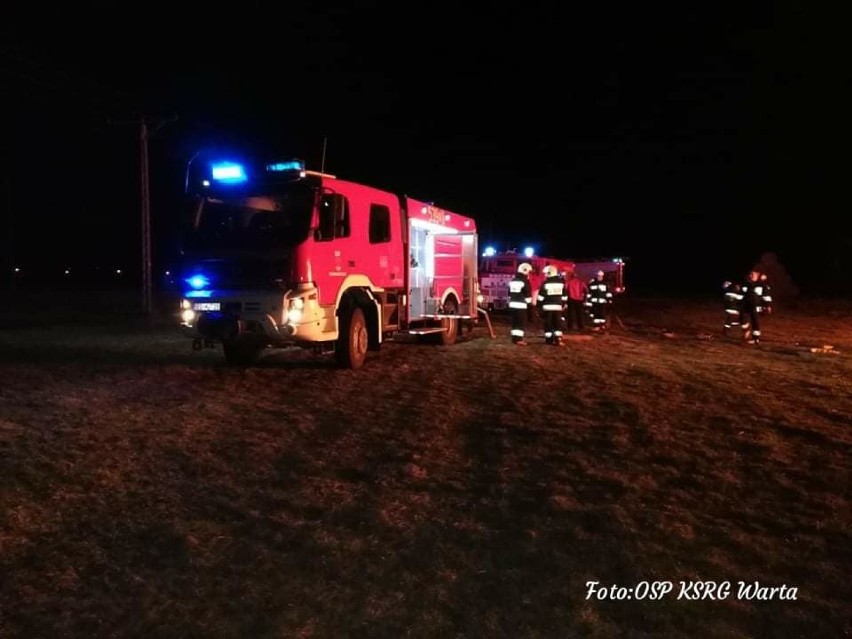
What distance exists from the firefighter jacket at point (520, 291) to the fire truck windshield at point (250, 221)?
5.89m

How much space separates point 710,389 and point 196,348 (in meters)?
7.06

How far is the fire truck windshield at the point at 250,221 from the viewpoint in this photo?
10758 millimetres

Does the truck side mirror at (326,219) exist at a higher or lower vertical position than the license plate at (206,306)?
higher

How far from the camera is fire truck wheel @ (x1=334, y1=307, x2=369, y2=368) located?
1184cm

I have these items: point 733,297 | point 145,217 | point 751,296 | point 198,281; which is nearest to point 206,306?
point 198,281

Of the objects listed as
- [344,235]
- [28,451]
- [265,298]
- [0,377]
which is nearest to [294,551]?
[28,451]

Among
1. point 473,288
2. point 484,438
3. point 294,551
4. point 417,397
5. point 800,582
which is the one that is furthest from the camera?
point 473,288

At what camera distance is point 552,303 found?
15445 mm

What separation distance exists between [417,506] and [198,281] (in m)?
6.74

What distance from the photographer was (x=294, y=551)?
4.78 m

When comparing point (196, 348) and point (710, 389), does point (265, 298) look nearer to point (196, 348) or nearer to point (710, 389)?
point (196, 348)

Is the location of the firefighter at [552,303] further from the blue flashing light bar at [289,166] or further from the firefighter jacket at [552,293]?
the blue flashing light bar at [289,166]

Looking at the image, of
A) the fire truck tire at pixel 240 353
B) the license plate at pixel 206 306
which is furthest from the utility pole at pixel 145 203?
the license plate at pixel 206 306

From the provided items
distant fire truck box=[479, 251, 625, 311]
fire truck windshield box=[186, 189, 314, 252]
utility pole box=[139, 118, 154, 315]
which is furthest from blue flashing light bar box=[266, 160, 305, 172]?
distant fire truck box=[479, 251, 625, 311]
